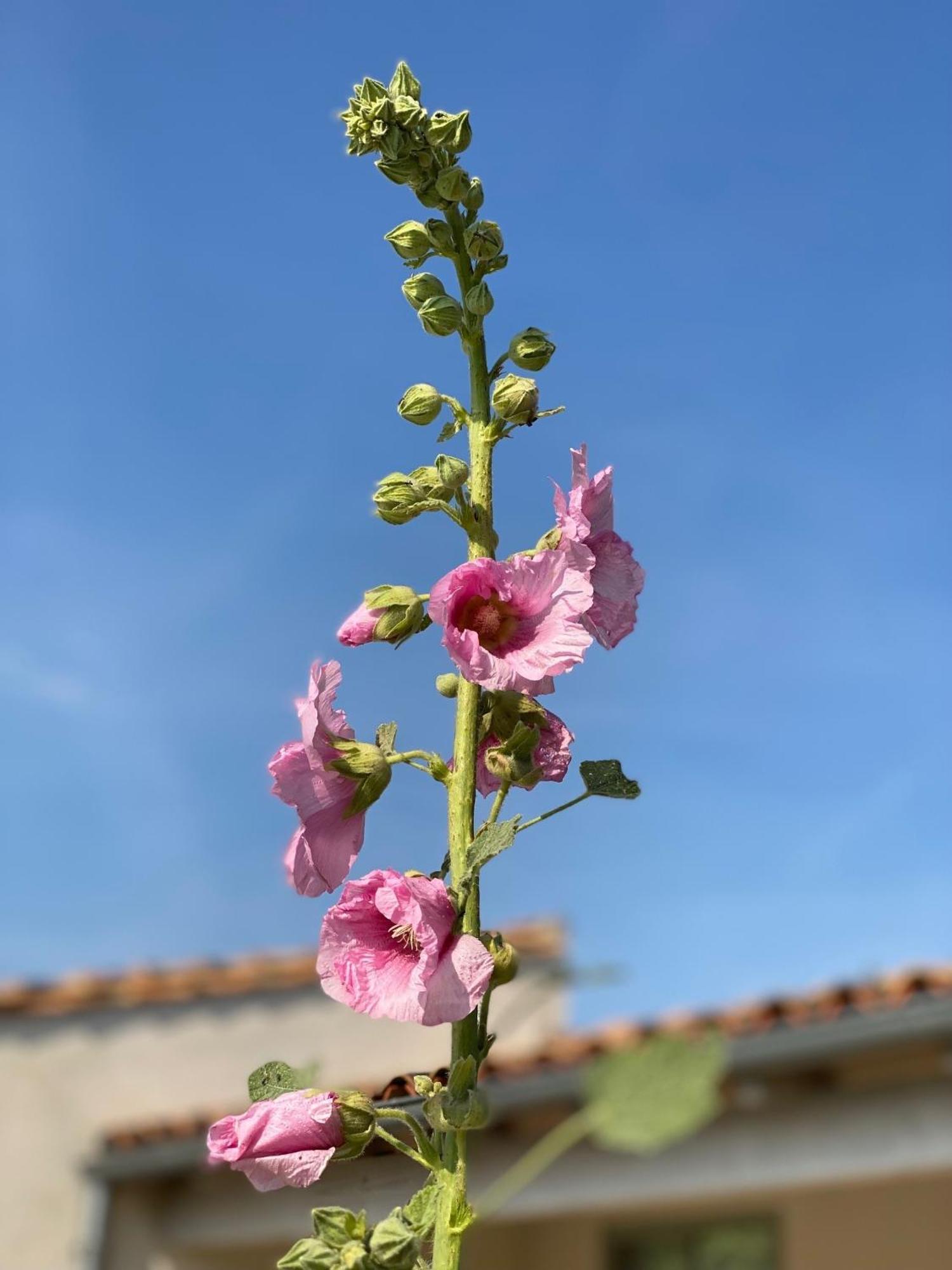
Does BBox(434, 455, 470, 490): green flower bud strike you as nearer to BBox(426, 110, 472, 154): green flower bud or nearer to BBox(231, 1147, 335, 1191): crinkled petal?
BBox(426, 110, 472, 154): green flower bud

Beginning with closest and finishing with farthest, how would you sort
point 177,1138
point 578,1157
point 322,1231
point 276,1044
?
point 322,1231
point 578,1157
point 177,1138
point 276,1044

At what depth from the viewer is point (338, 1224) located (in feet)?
3.30

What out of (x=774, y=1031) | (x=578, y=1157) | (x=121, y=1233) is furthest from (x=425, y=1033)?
(x=774, y=1031)

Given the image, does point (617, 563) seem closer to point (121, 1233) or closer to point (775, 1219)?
point (775, 1219)

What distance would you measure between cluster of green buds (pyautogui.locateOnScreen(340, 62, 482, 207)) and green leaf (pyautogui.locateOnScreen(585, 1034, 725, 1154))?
32.6 inches

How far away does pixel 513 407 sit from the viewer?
4.05ft

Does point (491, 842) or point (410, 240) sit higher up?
point (410, 240)

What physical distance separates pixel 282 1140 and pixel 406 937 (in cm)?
18

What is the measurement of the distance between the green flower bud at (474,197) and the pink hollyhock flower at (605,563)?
0.30 m

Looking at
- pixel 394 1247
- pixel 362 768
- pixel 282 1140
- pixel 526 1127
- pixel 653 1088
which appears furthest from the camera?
pixel 526 1127

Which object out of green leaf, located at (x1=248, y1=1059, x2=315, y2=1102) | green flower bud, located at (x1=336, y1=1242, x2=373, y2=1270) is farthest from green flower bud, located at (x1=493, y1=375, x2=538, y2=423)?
green flower bud, located at (x1=336, y1=1242, x2=373, y2=1270)

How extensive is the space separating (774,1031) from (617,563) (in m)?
3.35

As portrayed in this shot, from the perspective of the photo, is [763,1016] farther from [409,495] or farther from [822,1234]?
[409,495]

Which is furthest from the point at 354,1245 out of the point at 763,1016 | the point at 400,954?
the point at 763,1016
